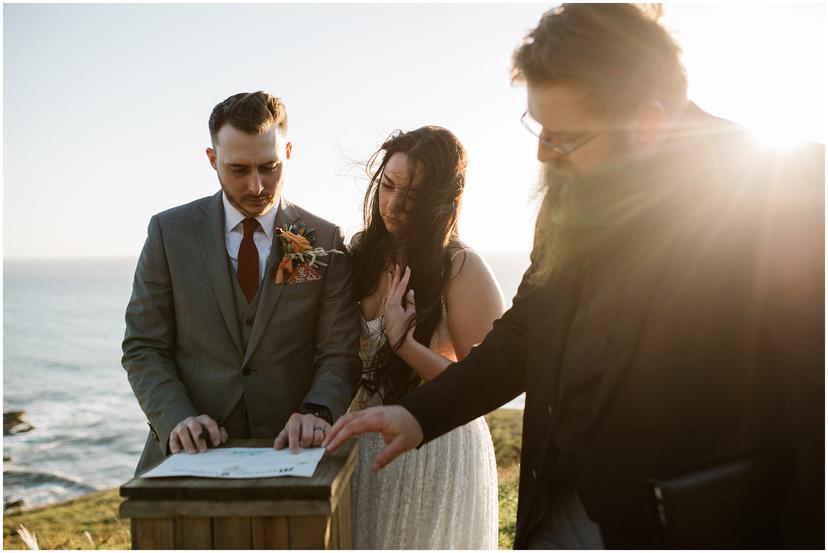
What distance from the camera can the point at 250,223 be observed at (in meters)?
3.72

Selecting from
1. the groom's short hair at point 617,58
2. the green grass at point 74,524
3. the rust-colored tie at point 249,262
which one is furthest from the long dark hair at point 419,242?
the green grass at point 74,524

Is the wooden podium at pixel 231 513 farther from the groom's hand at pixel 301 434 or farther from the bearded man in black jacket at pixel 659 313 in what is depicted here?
the bearded man in black jacket at pixel 659 313

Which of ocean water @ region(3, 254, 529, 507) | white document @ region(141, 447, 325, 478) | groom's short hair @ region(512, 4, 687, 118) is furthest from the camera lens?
ocean water @ region(3, 254, 529, 507)

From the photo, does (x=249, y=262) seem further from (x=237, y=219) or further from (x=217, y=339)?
(x=217, y=339)

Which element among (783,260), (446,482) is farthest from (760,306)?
(446,482)

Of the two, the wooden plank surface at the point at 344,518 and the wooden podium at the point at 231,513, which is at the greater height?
the wooden podium at the point at 231,513

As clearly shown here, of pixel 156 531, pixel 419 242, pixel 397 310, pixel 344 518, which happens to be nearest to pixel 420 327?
pixel 397 310

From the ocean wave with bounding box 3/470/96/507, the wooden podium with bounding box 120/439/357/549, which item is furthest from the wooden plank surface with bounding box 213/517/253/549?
the ocean wave with bounding box 3/470/96/507

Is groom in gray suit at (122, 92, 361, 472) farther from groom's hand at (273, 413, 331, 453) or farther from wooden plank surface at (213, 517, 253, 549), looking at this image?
wooden plank surface at (213, 517, 253, 549)

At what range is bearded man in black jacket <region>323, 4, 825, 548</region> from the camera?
1824 mm

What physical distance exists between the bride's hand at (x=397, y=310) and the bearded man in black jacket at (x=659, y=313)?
1.42 metres

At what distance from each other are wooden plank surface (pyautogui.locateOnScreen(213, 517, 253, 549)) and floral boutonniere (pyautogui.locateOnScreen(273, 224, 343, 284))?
1.44 metres

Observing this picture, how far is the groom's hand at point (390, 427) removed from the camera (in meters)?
2.58

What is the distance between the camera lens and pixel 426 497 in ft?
12.1
